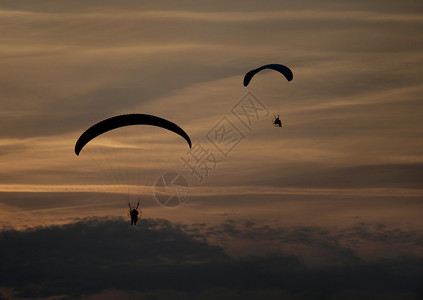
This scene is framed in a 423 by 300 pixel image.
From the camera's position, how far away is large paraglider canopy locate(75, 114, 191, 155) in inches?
2167

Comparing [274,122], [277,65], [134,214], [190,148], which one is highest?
[277,65]

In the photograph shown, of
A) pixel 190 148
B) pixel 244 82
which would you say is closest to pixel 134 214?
pixel 190 148

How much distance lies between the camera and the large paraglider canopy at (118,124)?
5503 centimetres

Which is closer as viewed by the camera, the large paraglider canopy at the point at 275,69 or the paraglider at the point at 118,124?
the paraglider at the point at 118,124

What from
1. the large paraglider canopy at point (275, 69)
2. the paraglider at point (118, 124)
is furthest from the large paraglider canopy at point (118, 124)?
the large paraglider canopy at point (275, 69)

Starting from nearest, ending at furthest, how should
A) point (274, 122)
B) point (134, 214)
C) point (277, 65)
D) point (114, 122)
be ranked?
point (114, 122) < point (134, 214) < point (277, 65) < point (274, 122)

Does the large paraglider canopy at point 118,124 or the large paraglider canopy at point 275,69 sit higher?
the large paraglider canopy at point 275,69

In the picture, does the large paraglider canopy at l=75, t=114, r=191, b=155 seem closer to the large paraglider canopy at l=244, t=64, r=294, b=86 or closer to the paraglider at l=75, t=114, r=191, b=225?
the paraglider at l=75, t=114, r=191, b=225

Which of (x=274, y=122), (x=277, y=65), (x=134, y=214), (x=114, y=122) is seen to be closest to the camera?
(x=114, y=122)

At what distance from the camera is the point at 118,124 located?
181 feet

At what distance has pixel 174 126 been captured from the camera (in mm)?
56156

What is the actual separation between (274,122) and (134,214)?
21.9 m

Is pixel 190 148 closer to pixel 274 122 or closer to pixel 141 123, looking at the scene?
pixel 141 123

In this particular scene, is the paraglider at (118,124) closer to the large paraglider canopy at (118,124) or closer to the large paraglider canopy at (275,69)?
the large paraglider canopy at (118,124)
